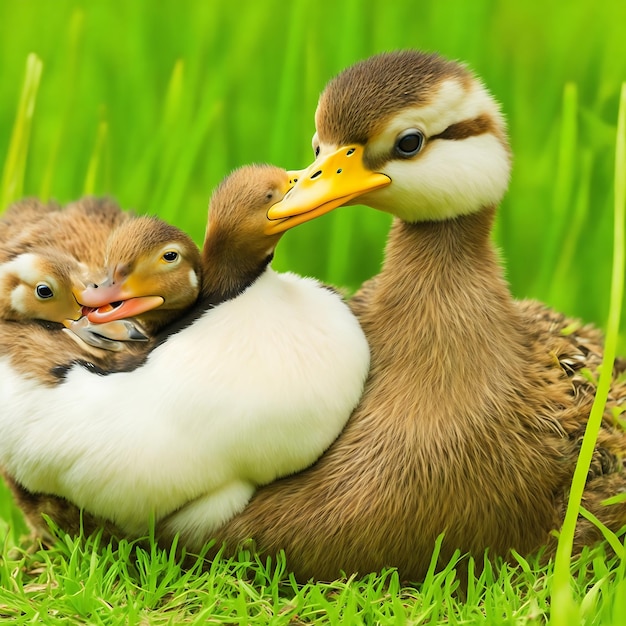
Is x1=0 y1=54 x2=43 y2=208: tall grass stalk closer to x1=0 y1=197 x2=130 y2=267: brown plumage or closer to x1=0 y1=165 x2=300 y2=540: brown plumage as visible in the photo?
x1=0 y1=197 x2=130 y2=267: brown plumage

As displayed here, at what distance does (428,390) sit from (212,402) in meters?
0.41

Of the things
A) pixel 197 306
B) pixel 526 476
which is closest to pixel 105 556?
pixel 197 306

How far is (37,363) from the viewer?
182 centimetres

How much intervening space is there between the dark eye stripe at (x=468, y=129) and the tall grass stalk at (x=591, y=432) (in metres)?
0.24

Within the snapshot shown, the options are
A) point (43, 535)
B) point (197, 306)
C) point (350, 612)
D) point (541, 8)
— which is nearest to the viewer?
point (350, 612)

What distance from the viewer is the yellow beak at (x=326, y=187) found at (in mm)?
1695

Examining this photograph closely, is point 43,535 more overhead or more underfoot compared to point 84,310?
more underfoot

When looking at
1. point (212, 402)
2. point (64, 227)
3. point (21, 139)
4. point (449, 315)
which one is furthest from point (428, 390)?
point (21, 139)

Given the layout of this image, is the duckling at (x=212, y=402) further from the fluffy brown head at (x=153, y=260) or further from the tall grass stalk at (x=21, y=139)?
the tall grass stalk at (x=21, y=139)

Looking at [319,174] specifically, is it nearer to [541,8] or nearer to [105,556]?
[105,556]

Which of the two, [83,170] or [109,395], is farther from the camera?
[83,170]

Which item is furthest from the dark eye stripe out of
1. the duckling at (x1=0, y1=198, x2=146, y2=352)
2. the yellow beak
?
the duckling at (x1=0, y1=198, x2=146, y2=352)

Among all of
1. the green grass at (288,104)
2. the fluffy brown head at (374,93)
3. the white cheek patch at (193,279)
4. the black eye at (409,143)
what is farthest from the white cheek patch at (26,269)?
the green grass at (288,104)

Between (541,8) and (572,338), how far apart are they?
4.07 feet
